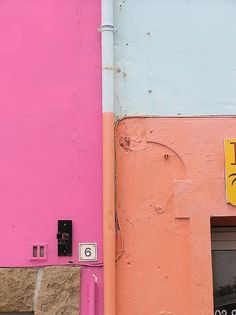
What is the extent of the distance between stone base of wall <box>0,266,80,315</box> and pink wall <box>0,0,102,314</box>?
0.26 feet

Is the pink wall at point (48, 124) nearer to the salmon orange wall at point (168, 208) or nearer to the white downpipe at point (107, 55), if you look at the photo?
the white downpipe at point (107, 55)

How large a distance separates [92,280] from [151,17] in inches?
83.9

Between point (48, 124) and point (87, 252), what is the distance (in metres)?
1.03

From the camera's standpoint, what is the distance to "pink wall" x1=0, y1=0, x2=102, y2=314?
4621 mm

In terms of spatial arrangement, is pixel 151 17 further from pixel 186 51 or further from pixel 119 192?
pixel 119 192

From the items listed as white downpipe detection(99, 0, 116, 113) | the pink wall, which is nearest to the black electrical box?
the pink wall

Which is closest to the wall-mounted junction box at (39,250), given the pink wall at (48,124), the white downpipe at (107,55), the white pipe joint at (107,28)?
the pink wall at (48,124)

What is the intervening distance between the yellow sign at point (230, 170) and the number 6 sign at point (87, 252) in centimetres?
108

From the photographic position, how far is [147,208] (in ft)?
15.2

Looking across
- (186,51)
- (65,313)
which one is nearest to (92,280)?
(65,313)

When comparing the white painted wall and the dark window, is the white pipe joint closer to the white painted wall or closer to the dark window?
the white painted wall

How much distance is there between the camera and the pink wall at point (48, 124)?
4.62 m

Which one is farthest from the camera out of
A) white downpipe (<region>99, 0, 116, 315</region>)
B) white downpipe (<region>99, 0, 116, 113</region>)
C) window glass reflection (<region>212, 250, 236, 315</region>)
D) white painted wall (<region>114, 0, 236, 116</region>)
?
window glass reflection (<region>212, 250, 236, 315</region>)

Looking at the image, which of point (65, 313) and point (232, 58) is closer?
point (65, 313)
